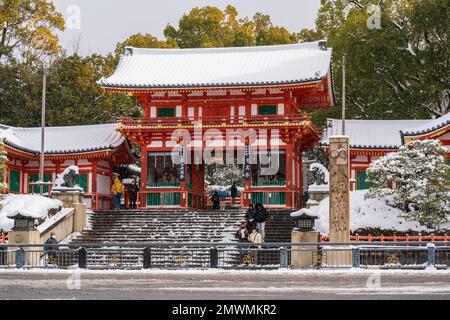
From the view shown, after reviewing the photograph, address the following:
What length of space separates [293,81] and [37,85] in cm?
2186

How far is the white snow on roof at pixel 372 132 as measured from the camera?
4462 centimetres

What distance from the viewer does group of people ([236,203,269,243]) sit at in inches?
1224

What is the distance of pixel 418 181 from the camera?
34969 mm

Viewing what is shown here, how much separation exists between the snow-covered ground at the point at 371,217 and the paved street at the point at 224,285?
9.34 metres

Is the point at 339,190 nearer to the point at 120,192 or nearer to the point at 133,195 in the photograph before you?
the point at 120,192

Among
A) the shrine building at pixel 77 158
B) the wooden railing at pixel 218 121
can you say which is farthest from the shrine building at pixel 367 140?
the shrine building at pixel 77 158

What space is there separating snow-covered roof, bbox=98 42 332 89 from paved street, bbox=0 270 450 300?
19.4m

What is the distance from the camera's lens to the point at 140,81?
45.7 metres

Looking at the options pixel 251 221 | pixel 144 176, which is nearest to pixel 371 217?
pixel 251 221

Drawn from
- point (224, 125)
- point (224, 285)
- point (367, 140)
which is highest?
point (224, 125)

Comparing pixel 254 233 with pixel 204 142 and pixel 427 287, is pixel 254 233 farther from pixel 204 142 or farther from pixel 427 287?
pixel 204 142

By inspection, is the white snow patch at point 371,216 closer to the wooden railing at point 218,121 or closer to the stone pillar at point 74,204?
the wooden railing at point 218,121

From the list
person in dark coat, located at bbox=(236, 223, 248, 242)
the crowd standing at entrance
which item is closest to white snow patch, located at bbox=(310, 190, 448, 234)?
person in dark coat, located at bbox=(236, 223, 248, 242)

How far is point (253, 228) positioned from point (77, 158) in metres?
17.4
